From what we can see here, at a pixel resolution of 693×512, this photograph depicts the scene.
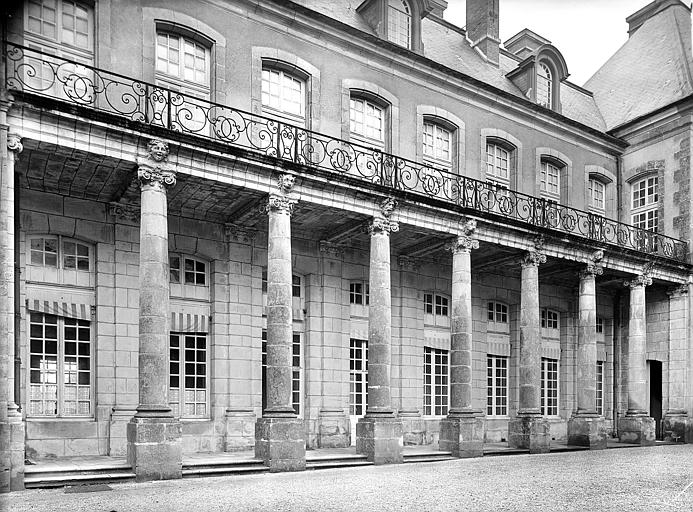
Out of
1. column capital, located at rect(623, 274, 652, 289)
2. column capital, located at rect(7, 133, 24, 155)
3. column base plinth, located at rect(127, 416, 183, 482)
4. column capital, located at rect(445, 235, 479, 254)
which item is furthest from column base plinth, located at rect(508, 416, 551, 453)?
column capital, located at rect(7, 133, 24, 155)

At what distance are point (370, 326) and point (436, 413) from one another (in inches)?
206

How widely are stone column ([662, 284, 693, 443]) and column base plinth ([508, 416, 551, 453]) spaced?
5692 mm

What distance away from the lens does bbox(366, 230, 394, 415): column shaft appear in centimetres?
1459

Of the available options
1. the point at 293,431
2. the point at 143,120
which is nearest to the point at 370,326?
the point at 293,431

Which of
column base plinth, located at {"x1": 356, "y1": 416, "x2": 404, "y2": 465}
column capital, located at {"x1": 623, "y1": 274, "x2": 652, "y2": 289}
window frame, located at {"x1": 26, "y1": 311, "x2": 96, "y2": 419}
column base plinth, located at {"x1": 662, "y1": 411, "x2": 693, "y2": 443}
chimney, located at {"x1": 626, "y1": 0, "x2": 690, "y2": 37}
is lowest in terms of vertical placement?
column base plinth, located at {"x1": 662, "y1": 411, "x2": 693, "y2": 443}

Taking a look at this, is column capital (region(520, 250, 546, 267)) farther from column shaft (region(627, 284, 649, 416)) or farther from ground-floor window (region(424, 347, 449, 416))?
column shaft (region(627, 284, 649, 416))

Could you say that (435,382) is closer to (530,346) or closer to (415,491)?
(530,346)

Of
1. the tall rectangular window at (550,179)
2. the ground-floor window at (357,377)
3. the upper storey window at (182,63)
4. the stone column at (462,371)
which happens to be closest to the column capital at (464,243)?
the stone column at (462,371)

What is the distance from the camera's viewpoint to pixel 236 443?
48.8 ft

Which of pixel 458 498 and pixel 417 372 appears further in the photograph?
pixel 417 372

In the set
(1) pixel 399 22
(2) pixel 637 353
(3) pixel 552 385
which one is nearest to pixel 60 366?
(1) pixel 399 22

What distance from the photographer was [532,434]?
679 inches

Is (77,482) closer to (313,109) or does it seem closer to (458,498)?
(458,498)

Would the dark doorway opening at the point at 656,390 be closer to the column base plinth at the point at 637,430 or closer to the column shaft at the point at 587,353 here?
the column base plinth at the point at 637,430
